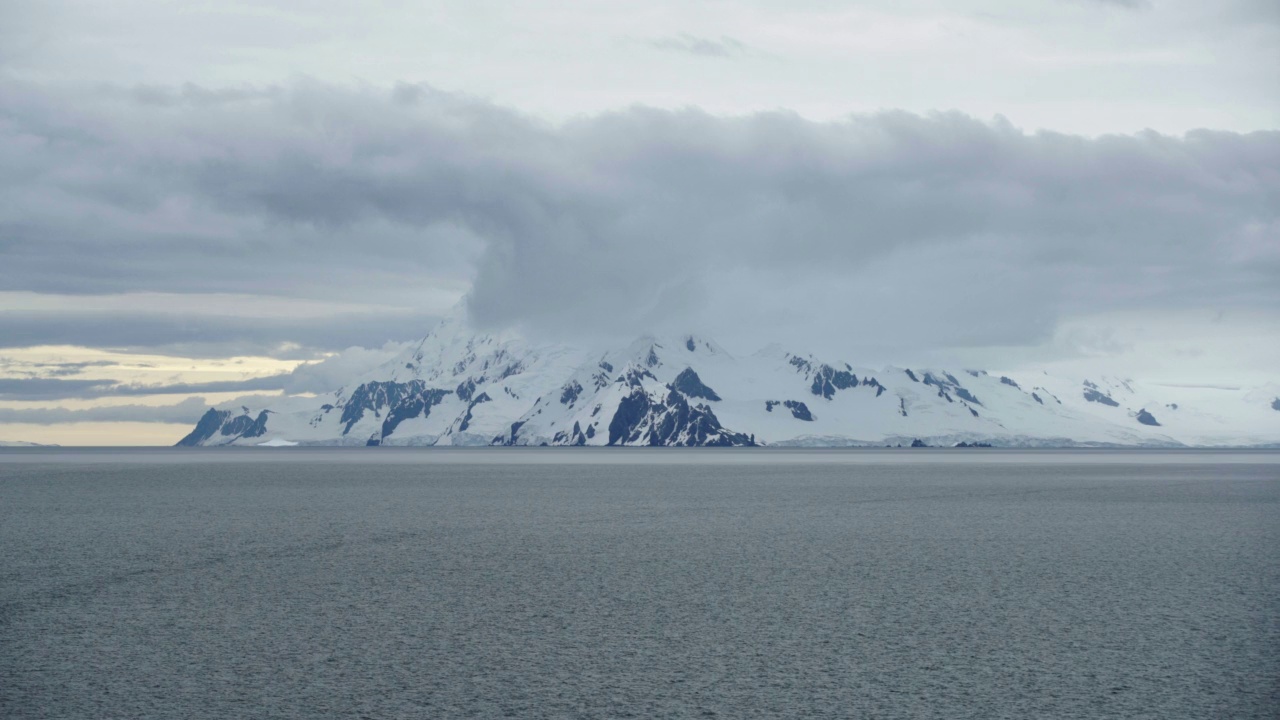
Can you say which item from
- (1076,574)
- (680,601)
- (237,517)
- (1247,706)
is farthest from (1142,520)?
(237,517)

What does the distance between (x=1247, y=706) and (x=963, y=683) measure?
309 centimetres

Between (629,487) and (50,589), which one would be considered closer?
Answer: (50,589)

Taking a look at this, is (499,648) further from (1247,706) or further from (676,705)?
(1247,706)

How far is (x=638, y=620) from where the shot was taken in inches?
721

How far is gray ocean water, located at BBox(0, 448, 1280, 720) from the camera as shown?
13.2m

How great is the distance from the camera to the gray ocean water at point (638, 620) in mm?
13172

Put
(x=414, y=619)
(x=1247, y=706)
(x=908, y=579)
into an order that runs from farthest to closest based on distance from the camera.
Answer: (x=908, y=579) → (x=414, y=619) → (x=1247, y=706)

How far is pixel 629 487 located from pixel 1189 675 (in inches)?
2392

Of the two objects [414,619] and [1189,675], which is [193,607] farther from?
[1189,675]

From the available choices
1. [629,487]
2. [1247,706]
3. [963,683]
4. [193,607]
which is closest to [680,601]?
[963,683]

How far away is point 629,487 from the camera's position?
74.4 meters

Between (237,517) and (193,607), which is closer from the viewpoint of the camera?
(193,607)

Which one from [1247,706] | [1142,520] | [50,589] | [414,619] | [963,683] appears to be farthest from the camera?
[1142,520]

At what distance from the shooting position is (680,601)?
20.3 m
